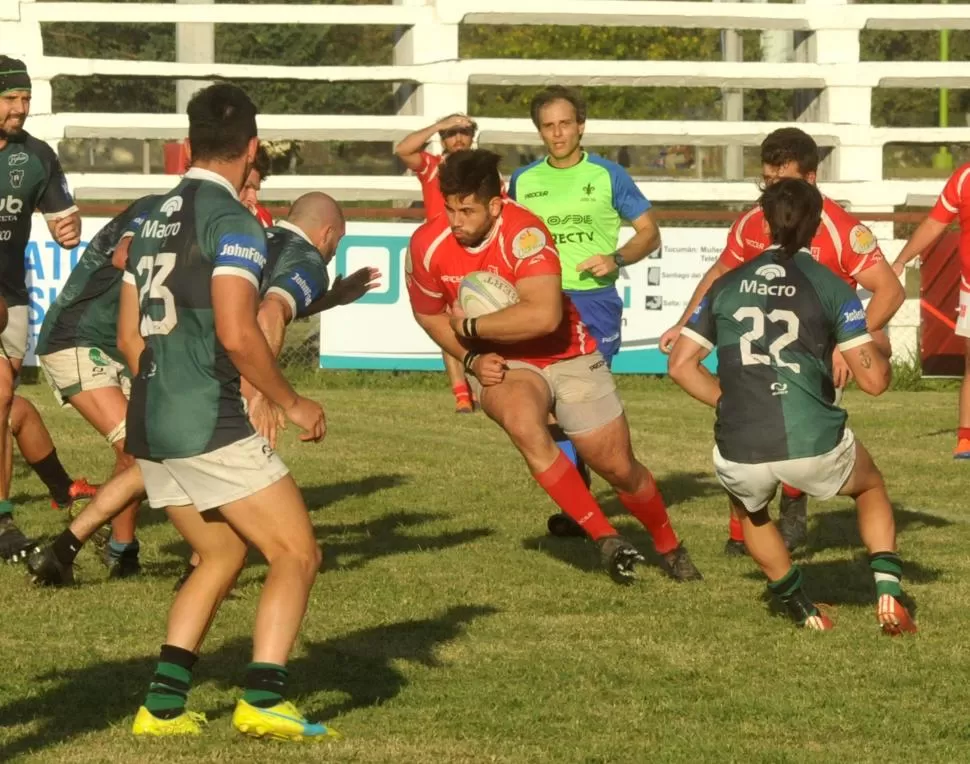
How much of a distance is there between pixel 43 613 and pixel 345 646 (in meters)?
1.45

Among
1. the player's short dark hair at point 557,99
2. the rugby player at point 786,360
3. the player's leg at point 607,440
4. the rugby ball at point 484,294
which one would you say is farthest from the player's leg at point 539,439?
the player's short dark hair at point 557,99

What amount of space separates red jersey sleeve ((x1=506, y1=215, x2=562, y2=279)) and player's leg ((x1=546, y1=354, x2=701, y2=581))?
585 mm

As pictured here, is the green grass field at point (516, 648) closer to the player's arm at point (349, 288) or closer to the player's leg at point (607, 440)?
the player's leg at point (607, 440)

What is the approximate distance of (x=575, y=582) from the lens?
8.79 meters

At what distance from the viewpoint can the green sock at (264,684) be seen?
5.75 meters

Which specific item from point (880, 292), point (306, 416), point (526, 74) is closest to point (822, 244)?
point (880, 292)

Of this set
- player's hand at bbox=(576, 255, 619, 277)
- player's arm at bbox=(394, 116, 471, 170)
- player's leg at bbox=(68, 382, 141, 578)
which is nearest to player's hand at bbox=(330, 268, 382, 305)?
player's leg at bbox=(68, 382, 141, 578)

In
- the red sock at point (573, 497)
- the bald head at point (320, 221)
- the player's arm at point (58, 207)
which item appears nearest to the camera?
the bald head at point (320, 221)

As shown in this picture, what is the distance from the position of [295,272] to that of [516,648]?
5.57 feet

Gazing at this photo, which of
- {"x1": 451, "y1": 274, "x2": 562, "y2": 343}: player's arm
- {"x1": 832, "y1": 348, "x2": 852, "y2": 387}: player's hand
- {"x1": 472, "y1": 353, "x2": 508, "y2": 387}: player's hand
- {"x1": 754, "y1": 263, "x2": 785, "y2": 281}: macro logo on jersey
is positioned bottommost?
{"x1": 472, "y1": 353, "x2": 508, "y2": 387}: player's hand

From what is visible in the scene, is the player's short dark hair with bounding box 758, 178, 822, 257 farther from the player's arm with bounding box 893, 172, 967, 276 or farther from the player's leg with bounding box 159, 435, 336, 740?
the player's arm with bounding box 893, 172, 967, 276

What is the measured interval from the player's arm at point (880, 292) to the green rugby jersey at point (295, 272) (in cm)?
260

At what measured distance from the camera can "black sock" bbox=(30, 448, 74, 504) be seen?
10602 mm

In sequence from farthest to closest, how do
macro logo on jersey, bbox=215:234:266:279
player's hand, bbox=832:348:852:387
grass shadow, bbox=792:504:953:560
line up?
grass shadow, bbox=792:504:953:560 → player's hand, bbox=832:348:852:387 → macro logo on jersey, bbox=215:234:266:279
